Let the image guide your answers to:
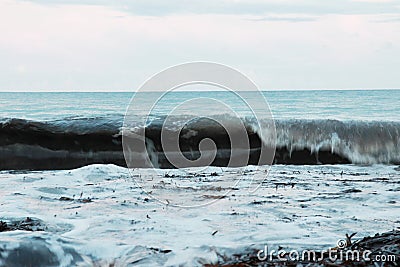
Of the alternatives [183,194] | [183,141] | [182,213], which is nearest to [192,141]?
[183,141]

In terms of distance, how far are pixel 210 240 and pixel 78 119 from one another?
8.24 metres

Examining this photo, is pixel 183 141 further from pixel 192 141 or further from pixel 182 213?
pixel 182 213

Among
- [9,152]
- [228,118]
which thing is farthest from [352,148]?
[9,152]

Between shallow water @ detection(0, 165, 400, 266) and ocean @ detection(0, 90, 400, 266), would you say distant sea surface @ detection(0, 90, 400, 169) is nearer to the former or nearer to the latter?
ocean @ detection(0, 90, 400, 266)

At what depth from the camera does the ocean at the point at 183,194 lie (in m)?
3.80

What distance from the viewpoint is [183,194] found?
19.5 feet

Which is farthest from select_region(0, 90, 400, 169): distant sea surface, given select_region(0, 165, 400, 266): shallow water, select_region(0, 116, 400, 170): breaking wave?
select_region(0, 165, 400, 266): shallow water

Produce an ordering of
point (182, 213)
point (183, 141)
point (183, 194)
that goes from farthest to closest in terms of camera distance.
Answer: point (183, 141)
point (183, 194)
point (182, 213)

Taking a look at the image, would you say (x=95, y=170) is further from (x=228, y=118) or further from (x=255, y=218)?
(x=228, y=118)

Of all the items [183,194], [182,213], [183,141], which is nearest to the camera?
[182,213]

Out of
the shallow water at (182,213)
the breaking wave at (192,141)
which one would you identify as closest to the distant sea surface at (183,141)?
the breaking wave at (192,141)

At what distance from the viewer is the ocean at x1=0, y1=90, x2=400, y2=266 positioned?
3.80 m

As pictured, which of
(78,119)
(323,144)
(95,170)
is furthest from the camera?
(78,119)

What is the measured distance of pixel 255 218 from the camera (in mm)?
4730
